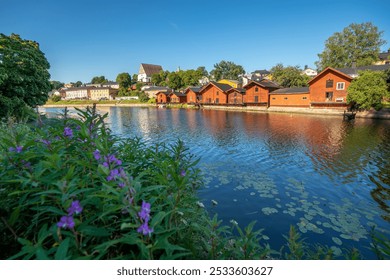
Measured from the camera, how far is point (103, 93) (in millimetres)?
104000

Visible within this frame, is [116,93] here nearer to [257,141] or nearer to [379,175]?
[257,141]

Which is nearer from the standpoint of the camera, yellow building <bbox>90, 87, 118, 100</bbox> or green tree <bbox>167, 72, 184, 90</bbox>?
green tree <bbox>167, 72, 184, 90</bbox>

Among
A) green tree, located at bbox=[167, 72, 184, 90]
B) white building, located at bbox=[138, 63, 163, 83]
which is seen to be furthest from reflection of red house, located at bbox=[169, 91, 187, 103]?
white building, located at bbox=[138, 63, 163, 83]

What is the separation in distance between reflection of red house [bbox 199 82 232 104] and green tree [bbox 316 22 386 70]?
2850 centimetres

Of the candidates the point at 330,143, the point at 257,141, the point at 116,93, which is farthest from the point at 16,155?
the point at 116,93

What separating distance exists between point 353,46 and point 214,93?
3658cm

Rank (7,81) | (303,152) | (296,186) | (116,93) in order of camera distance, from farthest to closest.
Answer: (116,93), (7,81), (303,152), (296,186)

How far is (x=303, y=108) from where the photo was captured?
37.4 metres

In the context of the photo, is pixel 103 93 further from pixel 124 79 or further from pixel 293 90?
pixel 293 90

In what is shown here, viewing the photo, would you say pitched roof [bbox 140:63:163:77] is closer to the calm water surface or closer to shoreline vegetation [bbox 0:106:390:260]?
the calm water surface

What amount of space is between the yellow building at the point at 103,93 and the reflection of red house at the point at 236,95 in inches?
2759

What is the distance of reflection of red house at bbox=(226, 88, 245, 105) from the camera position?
47.2 meters

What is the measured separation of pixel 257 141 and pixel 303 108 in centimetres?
2594

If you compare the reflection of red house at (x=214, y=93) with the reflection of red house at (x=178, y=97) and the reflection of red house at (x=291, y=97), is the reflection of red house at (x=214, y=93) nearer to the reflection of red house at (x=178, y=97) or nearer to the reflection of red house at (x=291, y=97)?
the reflection of red house at (x=178, y=97)
